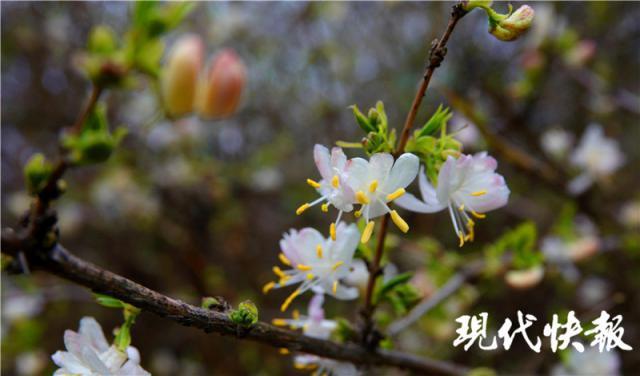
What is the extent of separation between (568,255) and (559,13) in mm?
1386

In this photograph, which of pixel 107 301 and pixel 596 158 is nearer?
pixel 107 301

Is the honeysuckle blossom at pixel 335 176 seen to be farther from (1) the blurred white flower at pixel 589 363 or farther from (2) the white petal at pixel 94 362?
(1) the blurred white flower at pixel 589 363

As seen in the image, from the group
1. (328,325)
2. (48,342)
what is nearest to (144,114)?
(48,342)

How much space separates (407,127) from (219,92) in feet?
2.42

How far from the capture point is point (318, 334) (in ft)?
2.50

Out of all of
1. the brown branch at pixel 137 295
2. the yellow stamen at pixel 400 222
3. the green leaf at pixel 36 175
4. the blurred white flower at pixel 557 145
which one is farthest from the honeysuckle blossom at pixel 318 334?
the blurred white flower at pixel 557 145

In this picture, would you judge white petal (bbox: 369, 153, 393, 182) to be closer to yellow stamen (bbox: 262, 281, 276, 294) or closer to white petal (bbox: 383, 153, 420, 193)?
white petal (bbox: 383, 153, 420, 193)

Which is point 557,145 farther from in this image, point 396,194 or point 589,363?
point 396,194

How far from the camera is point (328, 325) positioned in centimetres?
76

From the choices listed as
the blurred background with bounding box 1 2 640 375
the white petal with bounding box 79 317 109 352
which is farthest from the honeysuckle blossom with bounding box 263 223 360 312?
the blurred background with bounding box 1 2 640 375

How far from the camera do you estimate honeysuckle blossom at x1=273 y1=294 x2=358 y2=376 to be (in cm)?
72

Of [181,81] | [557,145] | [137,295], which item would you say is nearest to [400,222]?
[137,295]

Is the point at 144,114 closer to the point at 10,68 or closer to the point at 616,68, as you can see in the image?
the point at 10,68

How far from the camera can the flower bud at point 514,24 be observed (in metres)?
0.59
